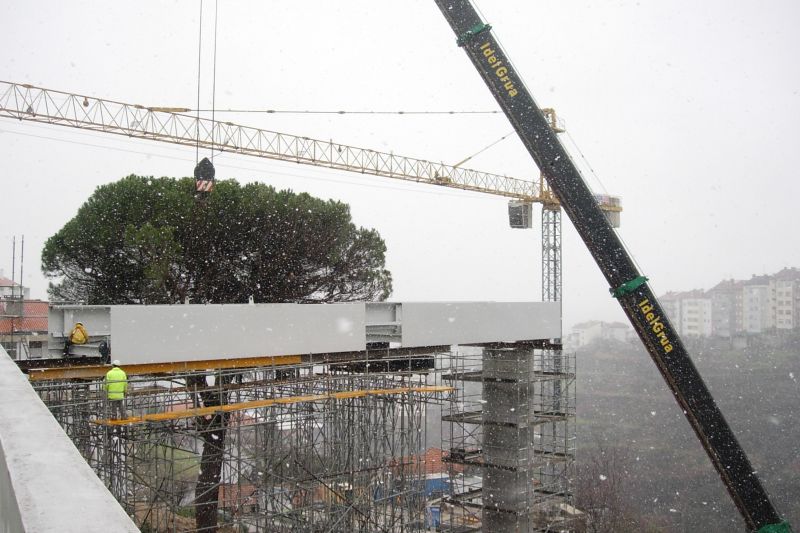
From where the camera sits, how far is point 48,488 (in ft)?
4.12

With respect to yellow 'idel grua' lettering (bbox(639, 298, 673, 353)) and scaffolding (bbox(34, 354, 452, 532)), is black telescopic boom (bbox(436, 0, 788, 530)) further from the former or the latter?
scaffolding (bbox(34, 354, 452, 532))

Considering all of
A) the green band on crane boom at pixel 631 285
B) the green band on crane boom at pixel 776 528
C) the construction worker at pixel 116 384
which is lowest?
the green band on crane boom at pixel 776 528

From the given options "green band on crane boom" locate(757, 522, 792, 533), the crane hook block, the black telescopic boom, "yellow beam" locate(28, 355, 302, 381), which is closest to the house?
"yellow beam" locate(28, 355, 302, 381)

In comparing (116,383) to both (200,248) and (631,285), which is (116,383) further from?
(200,248)

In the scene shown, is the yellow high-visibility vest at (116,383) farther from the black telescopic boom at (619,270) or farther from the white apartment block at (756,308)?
the white apartment block at (756,308)

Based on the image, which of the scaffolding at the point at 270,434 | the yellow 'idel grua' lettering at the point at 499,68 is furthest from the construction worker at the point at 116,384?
the yellow 'idel grua' lettering at the point at 499,68

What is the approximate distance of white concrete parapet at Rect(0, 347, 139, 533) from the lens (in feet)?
3.50

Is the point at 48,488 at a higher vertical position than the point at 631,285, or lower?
lower

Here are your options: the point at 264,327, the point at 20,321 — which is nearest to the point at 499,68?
the point at 264,327

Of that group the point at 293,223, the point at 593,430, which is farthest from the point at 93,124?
the point at 593,430

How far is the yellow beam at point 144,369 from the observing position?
9805 millimetres

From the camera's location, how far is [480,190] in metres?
43.3

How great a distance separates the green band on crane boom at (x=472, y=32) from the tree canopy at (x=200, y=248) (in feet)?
35.1

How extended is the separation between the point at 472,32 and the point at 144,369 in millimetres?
7735
